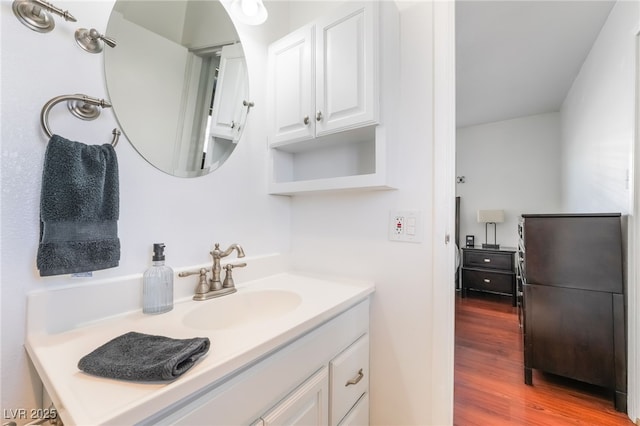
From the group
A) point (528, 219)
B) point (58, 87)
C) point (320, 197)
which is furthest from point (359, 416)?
point (528, 219)

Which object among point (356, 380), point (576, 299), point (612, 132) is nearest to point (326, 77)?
point (356, 380)

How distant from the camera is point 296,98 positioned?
1277mm

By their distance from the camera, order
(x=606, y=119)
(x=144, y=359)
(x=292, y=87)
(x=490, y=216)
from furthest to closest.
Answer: (x=490, y=216) → (x=606, y=119) → (x=292, y=87) → (x=144, y=359)

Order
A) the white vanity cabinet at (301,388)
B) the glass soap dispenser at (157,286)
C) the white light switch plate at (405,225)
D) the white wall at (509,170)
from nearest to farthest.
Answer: the white vanity cabinet at (301,388), the glass soap dispenser at (157,286), the white light switch plate at (405,225), the white wall at (509,170)

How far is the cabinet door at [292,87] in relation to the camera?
1237mm

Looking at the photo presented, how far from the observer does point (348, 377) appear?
1.02 metres

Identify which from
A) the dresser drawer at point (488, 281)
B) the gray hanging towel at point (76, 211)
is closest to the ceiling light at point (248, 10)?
the gray hanging towel at point (76, 211)

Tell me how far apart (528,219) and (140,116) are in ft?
7.41

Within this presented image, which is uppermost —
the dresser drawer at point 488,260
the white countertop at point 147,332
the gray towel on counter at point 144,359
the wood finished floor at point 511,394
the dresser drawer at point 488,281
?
the gray towel on counter at point 144,359

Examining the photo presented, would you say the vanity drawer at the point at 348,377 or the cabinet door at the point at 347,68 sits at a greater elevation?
the cabinet door at the point at 347,68

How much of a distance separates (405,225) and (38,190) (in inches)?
47.3

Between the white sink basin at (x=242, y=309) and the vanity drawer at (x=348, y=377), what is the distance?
0.26 meters

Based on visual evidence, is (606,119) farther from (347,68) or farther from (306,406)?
(306,406)

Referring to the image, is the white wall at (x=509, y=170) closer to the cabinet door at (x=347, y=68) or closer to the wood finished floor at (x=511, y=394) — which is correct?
the wood finished floor at (x=511, y=394)
